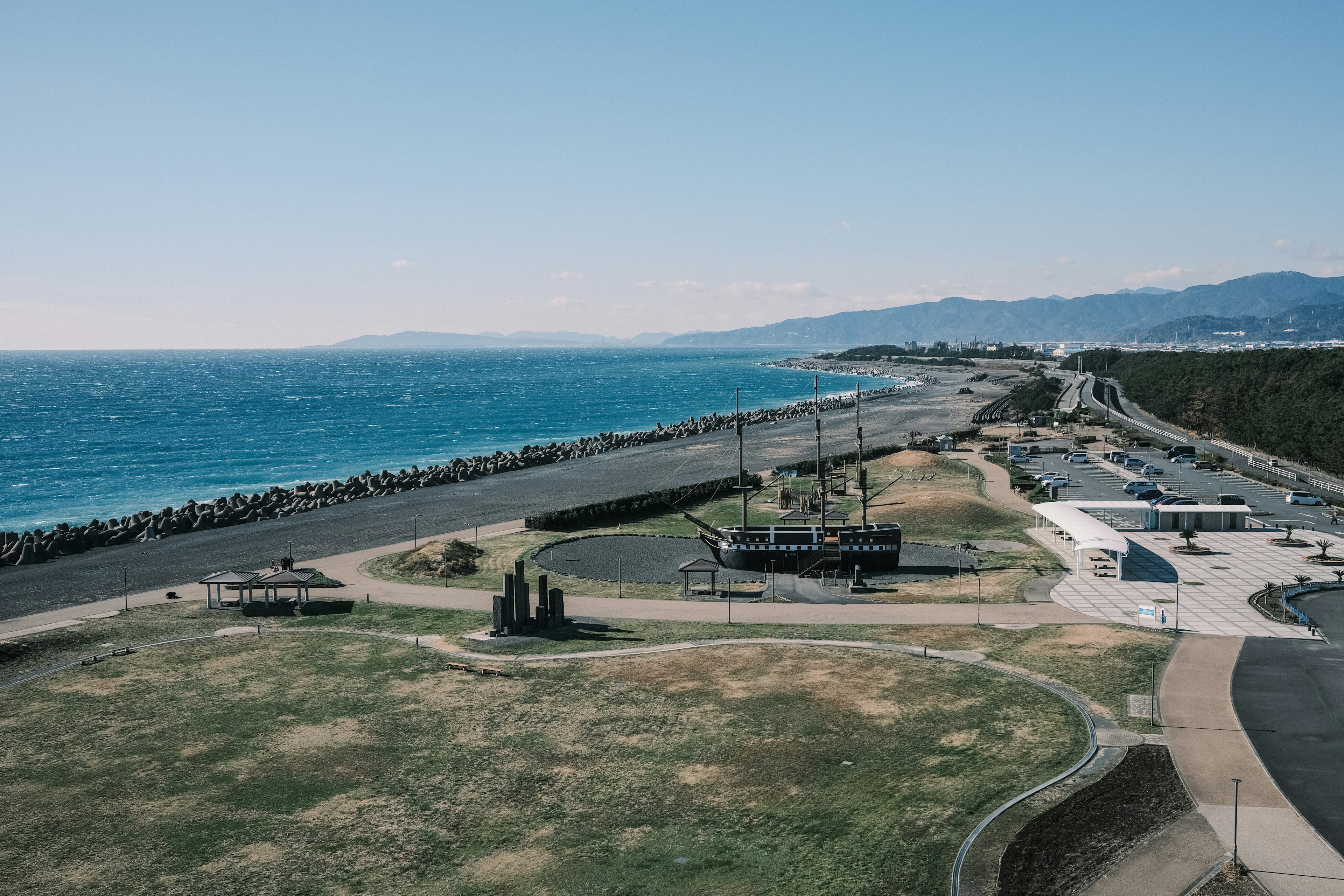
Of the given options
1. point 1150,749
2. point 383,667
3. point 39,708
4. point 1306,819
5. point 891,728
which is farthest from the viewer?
point 383,667

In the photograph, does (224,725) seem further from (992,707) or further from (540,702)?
(992,707)

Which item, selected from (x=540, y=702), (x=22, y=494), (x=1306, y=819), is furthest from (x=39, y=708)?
(x=22, y=494)

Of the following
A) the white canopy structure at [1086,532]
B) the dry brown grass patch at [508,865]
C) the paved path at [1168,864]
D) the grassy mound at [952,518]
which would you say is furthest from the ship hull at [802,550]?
the dry brown grass patch at [508,865]

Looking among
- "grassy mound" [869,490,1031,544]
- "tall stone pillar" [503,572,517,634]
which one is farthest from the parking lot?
"tall stone pillar" [503,572,517,634]

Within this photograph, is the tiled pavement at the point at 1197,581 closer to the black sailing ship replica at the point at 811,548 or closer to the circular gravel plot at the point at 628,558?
the black sailing ship replica at the point at 811,548

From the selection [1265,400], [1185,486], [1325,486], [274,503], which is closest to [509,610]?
[274,503]

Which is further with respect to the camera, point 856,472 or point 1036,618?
point 856,472
